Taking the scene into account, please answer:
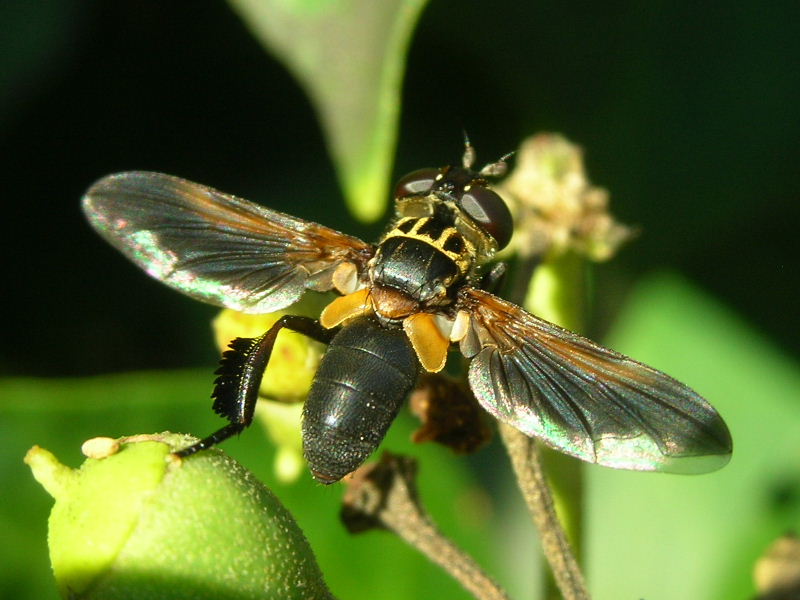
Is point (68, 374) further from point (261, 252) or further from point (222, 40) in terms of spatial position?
point (261, 252)

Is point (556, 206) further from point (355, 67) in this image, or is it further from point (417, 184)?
point (355, 67)

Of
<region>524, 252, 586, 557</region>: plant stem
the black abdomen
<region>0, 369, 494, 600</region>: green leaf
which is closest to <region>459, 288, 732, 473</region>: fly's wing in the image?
the black abdomen

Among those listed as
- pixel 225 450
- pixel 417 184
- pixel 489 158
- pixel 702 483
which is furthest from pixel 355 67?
pixel 702 483

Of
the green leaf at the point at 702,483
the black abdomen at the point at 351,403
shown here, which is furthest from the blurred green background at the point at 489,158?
the black abdomen at the point at 351,403

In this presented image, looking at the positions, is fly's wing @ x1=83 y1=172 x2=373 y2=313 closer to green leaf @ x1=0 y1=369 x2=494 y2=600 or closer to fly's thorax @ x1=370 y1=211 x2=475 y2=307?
fly's thorax @ x1=370 y1=211 x2=475 y2=307

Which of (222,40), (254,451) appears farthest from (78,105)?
(254,451)

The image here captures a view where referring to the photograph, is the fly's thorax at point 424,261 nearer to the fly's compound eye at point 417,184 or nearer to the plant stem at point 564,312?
the fly's compound eye at point 417,184
